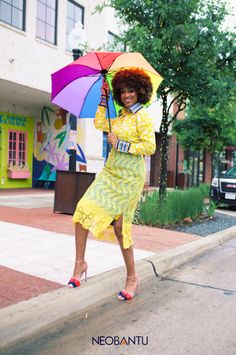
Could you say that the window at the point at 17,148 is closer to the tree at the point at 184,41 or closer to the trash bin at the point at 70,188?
the trash bin at the point at 70,188

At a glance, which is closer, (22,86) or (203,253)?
(203,253)

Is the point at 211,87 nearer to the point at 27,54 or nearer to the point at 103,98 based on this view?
the point at 103,98

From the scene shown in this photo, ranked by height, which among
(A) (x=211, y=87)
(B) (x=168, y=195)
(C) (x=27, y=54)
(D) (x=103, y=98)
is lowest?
(B) (x=168, y=195)

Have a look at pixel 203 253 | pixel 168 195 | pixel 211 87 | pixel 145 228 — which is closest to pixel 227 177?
pixel 168 195

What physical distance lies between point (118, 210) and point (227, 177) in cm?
1029

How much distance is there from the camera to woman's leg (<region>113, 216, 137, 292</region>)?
3541mm

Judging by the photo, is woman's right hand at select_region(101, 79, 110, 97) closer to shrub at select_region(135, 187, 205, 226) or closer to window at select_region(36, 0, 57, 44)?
shrub at select_region(135, 187, 205, 226)

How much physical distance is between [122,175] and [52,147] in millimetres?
12584

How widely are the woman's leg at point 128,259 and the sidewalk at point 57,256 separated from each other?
10.0 inches

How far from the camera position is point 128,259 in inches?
143

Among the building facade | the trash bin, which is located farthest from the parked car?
the trash bin

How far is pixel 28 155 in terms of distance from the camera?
15.9 m

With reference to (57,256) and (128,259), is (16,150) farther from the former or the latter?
(128,259)

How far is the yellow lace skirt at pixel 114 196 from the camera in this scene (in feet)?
11.2
